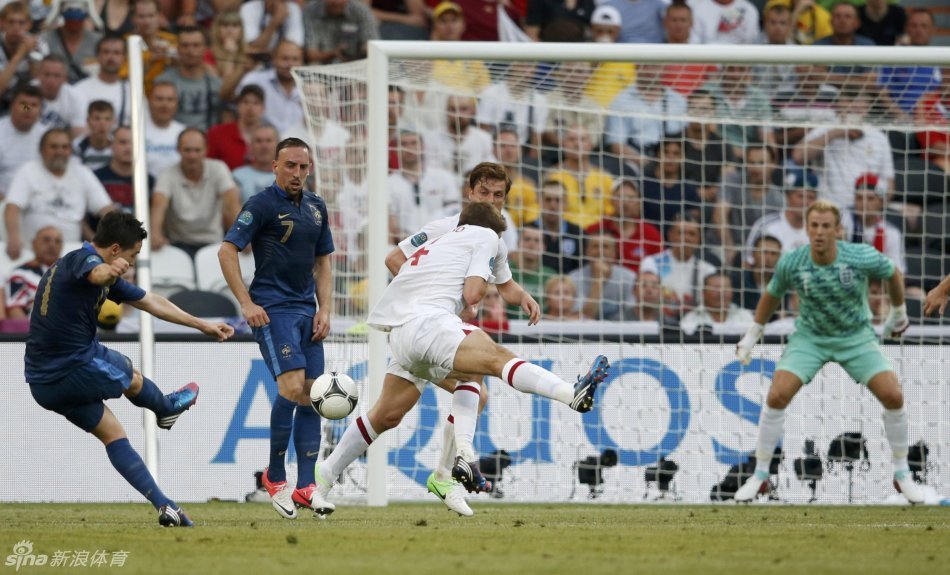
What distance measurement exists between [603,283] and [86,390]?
22.1 feet

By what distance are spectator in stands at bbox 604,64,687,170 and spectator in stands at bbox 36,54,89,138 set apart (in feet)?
19.4

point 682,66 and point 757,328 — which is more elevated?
point 682,66

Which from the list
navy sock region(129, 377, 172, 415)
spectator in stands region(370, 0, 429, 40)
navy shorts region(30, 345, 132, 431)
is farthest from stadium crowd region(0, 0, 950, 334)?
navy shorts region(30, 345, 132, 431)

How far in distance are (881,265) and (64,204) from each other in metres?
8.39

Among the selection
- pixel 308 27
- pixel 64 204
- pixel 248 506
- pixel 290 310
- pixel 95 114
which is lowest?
pixel 248 506

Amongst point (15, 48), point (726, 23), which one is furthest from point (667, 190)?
point (15, 48)

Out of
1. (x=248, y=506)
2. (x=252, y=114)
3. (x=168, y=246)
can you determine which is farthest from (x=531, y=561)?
(x=252, y=114)

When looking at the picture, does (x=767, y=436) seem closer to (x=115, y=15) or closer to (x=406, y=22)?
(x=406, y=22)

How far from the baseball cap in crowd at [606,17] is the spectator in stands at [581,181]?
284 cm

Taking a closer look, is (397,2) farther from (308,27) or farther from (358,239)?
(358,239)

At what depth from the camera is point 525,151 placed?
1453 cm

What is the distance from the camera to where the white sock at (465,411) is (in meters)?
8.29

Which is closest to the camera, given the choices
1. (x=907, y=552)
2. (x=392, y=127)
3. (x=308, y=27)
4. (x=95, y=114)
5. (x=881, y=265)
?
(x=907, y=552)

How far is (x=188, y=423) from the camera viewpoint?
37.7ft
